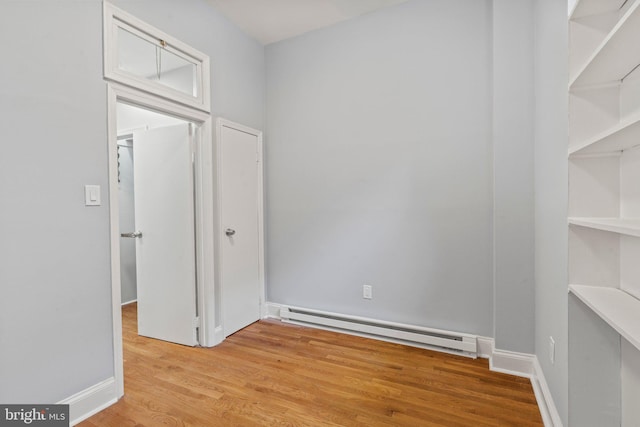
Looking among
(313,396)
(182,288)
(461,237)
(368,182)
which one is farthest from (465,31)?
(182,288)

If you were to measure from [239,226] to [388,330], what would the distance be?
1.69 meters

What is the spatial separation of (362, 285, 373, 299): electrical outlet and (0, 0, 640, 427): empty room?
4cm

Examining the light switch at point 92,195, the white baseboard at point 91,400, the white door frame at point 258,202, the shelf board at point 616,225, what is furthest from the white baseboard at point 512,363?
the light switch at point 92,195

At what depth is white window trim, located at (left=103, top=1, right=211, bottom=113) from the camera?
1.80 meters

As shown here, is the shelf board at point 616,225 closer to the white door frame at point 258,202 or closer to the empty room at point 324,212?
the empty room at point 324,212

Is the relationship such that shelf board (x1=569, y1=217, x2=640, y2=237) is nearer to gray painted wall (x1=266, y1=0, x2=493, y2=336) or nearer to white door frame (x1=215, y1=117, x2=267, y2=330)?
gray painted wall (x1=266, y1=0, x2=493, y2=336)

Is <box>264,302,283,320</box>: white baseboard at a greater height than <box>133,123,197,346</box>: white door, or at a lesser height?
lesser

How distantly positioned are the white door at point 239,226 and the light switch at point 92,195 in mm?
1008

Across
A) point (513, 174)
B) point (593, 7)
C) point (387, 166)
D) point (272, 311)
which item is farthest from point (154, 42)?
point (513, 174)

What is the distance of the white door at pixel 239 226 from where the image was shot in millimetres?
2719

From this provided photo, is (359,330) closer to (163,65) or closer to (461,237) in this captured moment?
(461,237)

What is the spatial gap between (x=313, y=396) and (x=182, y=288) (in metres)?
1.47

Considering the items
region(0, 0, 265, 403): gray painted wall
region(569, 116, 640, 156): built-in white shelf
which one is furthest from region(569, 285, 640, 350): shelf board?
region(0, 0, 265, 403): gray painted wall

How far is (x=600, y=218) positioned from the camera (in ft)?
3.81
